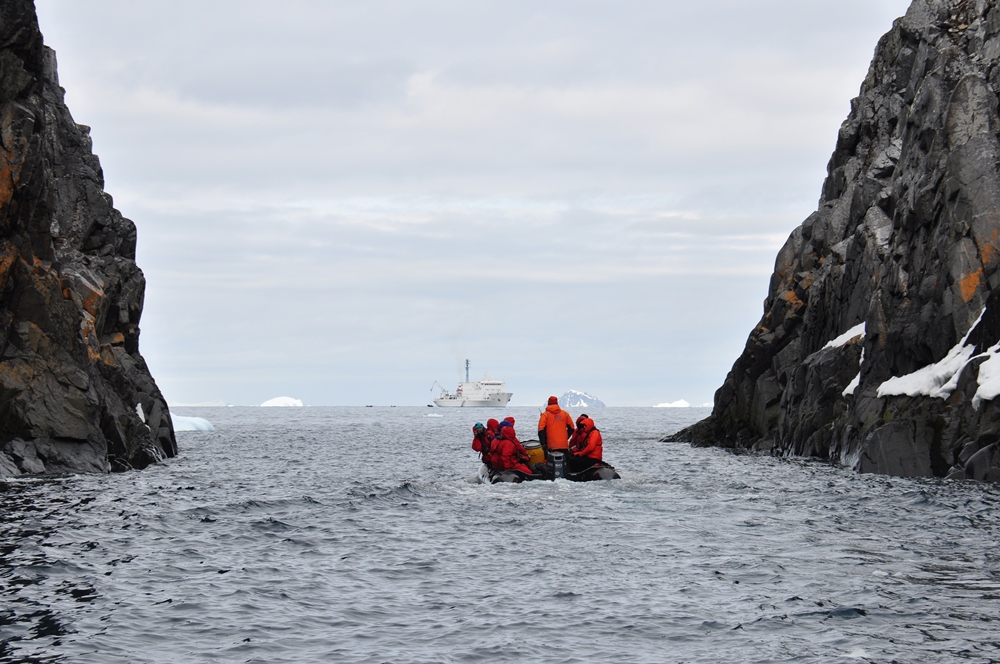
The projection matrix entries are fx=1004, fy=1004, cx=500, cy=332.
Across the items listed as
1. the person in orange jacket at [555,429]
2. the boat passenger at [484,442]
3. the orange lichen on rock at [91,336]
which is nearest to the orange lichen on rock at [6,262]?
the orange lichen on rock at [91,336]

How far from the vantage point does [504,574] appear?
56.8ft

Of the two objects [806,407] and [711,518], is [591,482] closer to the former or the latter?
[711,518]

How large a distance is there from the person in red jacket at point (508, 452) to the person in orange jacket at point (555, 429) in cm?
102

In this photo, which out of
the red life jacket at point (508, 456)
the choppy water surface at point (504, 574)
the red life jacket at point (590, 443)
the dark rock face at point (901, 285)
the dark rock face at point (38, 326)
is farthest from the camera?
the dark rock face at point (901, 285)

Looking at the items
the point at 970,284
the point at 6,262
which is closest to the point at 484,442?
the point at 6,262

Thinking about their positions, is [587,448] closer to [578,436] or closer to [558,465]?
[578,436]

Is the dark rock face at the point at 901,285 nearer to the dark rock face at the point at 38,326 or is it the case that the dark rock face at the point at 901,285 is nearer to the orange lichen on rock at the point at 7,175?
the dark rock face at the point at 38,326

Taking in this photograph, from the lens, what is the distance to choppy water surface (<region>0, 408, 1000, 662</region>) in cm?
1282

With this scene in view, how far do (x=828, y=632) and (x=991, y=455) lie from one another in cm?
1859

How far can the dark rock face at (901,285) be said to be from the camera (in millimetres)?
32938

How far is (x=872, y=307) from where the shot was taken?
137ft

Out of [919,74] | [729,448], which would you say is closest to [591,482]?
[919,74]

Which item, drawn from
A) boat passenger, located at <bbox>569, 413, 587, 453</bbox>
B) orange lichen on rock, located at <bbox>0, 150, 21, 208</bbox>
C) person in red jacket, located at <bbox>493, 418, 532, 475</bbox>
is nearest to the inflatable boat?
person in red jacket, located at <bbox>493, 418, 532, 475</bbox>

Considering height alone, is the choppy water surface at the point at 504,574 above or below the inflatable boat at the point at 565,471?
below
